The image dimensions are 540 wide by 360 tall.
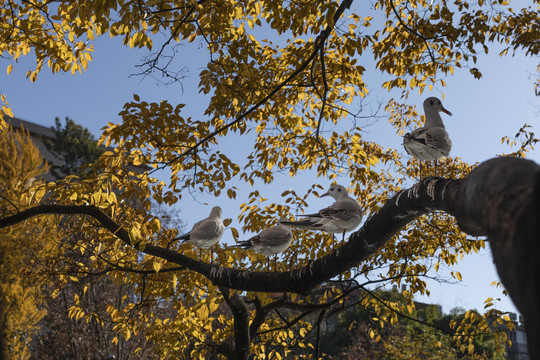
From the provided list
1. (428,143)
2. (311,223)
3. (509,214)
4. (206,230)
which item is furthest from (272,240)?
(509,214)

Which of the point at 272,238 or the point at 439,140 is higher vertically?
the point at 439,140

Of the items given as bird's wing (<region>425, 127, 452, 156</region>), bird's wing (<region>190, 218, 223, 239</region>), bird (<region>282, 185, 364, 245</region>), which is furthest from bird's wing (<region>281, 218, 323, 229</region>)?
bird's wing (<region>425, 127, 452, 156</region>)

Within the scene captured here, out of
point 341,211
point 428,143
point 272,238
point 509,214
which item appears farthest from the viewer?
point 272,238

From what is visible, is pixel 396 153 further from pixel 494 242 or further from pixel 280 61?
pixel 494 242

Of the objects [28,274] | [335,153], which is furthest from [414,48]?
[28,274]

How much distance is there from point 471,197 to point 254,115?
5.20 metres

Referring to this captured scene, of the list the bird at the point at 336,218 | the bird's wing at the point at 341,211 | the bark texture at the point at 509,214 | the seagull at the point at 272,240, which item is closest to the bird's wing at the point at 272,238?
the seagull at the point at 272,240

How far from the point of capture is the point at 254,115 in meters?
6.45

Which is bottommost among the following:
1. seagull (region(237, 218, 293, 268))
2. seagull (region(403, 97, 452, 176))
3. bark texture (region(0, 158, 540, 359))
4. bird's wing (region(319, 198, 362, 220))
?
bark texture (region(0, 158, 540, 359))

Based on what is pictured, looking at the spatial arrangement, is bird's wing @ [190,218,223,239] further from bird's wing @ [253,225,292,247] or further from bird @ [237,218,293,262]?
bird's wing @ [253,225,292,247]

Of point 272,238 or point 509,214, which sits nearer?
point 509,214

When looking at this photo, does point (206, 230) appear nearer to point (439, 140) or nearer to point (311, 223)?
point (311, 223)

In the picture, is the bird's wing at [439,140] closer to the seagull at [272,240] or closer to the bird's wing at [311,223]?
the bird's wing at [311,223]

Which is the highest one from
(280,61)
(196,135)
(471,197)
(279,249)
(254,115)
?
(280,61)
